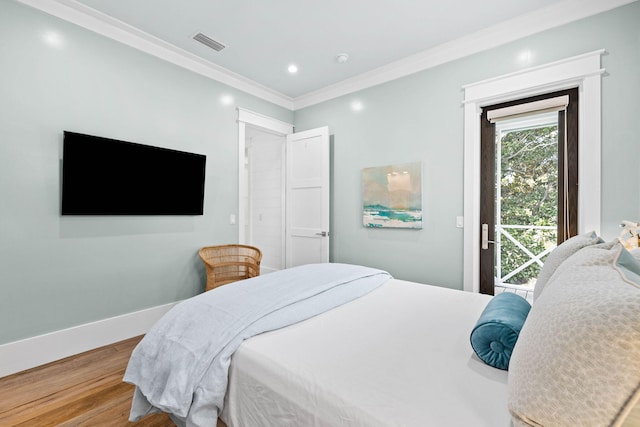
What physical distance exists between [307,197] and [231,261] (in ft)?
4.21

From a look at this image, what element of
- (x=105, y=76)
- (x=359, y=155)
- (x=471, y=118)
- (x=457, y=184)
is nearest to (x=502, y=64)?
(x=471, y=118)

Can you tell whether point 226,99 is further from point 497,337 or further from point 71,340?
point 497,337

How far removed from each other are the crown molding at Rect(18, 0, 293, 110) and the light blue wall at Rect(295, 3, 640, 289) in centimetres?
103

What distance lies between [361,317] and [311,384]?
0.63 meters

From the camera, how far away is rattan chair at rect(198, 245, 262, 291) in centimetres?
322

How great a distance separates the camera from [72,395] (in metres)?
1.95

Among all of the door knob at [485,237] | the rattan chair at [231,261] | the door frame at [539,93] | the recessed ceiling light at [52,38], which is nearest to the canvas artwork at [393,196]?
the door frame at [539,93]

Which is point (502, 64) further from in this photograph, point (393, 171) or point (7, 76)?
point (7, 76)

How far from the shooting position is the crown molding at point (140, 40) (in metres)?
2.41

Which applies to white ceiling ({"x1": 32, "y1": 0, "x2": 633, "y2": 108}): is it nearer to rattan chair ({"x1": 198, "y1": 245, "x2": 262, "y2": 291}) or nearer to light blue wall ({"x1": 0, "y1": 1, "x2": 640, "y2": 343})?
light blue wall ({"x1": 0, "y1": 1, "x2": 640, "y2": 343})

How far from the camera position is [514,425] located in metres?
0.67

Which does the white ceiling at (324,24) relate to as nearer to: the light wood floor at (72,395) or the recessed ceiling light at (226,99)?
the recessed ceiling light at (226,99)

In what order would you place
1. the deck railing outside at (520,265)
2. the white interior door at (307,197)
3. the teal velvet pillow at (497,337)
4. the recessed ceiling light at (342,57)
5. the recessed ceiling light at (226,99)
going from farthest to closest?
the white interior door at (307,197) → the recessed ceiling light at (226,99) → the recessed ceiling light at (342,57) → the deck railing outside at (520,265) → the teal velvet pillow at (497,337)

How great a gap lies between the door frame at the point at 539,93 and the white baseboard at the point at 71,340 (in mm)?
3214
